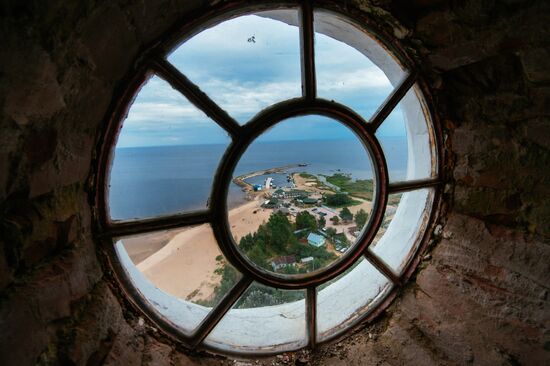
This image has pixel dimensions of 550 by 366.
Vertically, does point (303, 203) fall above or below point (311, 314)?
above

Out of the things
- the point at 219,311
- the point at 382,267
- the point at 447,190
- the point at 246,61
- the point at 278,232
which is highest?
the point at 246,61

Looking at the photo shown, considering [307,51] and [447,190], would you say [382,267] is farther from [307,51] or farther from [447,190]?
[307,51]

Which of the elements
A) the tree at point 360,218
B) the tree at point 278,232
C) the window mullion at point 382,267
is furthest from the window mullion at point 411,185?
the tree at point 278,232

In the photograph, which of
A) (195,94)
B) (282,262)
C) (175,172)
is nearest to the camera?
(195,94)

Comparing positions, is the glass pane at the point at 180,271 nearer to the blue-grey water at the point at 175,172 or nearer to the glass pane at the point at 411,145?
the blue-grey water at the point at 175,172

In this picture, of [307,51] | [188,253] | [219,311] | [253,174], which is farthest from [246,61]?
[219,311]

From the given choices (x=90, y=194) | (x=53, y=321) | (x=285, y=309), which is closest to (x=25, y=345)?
(x=53, y=321)
